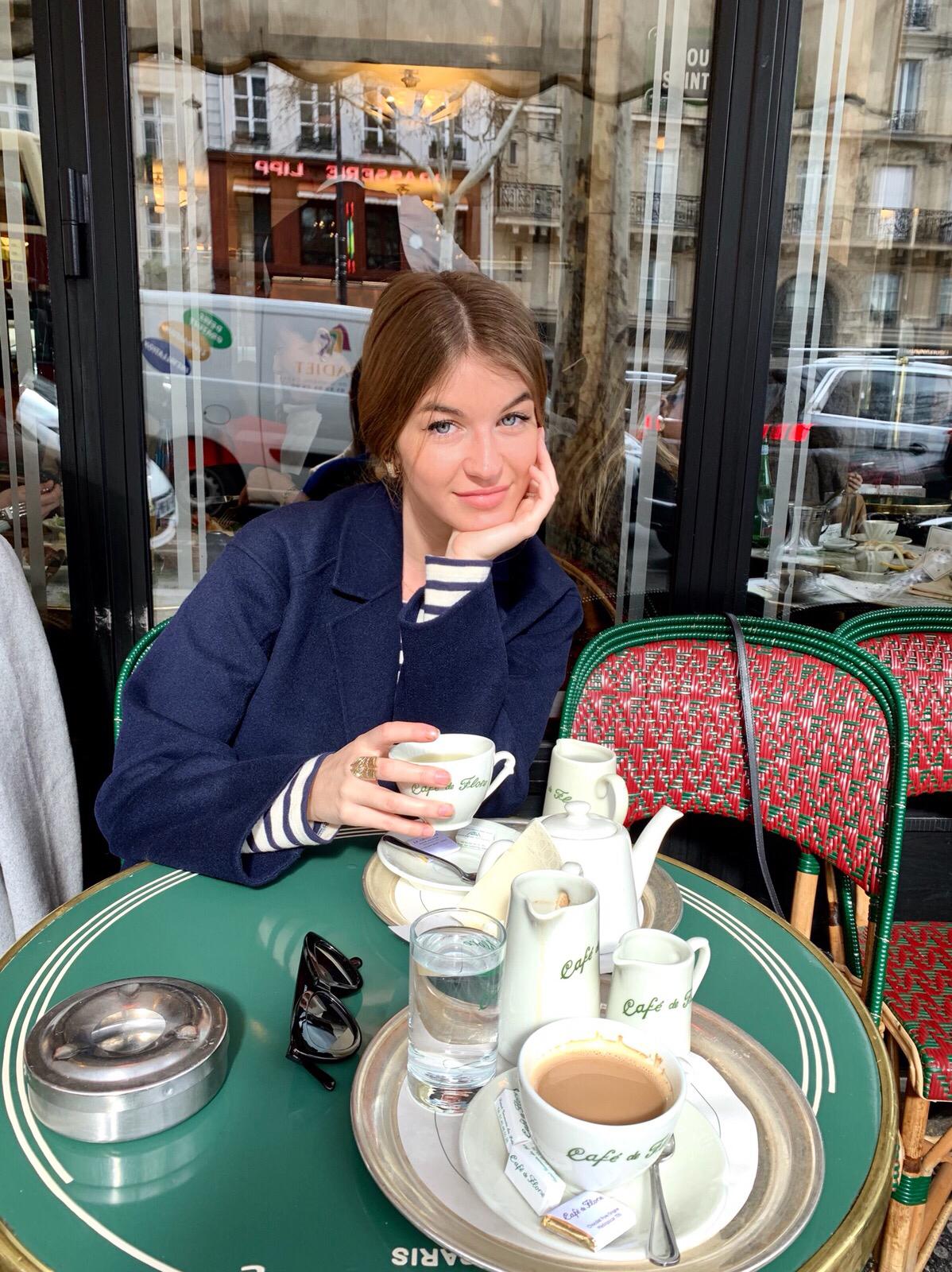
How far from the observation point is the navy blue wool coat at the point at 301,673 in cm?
121

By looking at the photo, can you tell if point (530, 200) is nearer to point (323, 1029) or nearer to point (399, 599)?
point (399, 599)

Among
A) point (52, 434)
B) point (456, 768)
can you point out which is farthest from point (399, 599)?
point (52, 434)

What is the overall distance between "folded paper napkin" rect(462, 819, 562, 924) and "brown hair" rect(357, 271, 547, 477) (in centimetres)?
74

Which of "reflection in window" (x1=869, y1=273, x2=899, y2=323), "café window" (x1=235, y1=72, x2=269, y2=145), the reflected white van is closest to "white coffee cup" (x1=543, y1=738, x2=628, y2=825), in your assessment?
the reflected white van

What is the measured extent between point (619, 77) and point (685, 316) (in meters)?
0.82

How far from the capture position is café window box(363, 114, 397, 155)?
10.0ft

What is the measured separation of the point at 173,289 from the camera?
2303 mm

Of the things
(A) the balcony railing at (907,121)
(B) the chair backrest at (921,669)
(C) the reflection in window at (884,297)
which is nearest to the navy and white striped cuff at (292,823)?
(B) the chair backrest at (921,669)

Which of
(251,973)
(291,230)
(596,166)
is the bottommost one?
(251,973)

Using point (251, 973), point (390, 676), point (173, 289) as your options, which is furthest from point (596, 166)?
point (251, 973)

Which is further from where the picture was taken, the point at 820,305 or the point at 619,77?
the point at 619,77

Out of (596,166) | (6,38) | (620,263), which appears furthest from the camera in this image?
(596,166)

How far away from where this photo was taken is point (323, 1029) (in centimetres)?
89

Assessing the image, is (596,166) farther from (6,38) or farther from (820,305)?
(6,38)
